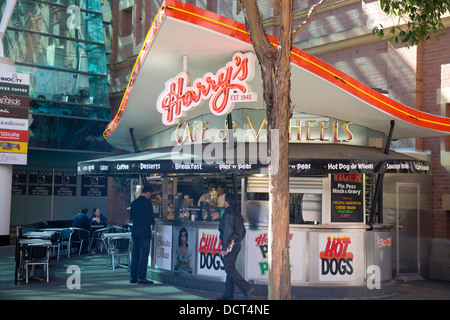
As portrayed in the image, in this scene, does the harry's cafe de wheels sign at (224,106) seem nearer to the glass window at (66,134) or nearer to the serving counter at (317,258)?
the serving counter at (317,258)

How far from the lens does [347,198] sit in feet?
39.7

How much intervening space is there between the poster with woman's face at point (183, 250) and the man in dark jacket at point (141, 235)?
55 cm

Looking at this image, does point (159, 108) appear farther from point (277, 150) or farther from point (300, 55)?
point (277, 150)

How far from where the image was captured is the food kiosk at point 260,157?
1063 cm

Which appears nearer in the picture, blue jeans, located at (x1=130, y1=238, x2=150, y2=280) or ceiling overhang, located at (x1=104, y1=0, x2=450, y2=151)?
ceiling overhang, located at (x1=104, y1=0, x2=450, y2=151)

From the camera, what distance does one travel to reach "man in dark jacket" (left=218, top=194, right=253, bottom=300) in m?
10.7

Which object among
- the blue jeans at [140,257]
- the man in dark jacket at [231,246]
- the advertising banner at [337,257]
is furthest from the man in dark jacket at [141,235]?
the advertising banner at [337,257]

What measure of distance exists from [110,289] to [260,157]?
3838 mm

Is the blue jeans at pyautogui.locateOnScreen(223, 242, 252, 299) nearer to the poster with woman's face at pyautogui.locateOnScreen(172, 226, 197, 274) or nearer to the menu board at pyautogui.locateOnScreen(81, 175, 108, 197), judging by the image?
the poster with woman's face at pyautogui.locateOnScreen(172, 226, 197, 274)

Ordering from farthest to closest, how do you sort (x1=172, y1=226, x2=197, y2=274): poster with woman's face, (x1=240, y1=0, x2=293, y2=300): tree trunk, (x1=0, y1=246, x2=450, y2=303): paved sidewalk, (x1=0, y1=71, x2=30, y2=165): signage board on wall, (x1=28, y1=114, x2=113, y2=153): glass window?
1. (x1=28, y1=114, x2=113, y2=153): glass window
2. (x1=0, y1=71, x2=30, y2=165): signage board on wall
3. (x1=172, y1=226, x2=197, y2=274): poster with woman's face
4. (x1=0, y1=246, x2=450, y2=303): paved sidewalk
5. (x1=240, y1=0, x2=293, y2=300): tree trunk

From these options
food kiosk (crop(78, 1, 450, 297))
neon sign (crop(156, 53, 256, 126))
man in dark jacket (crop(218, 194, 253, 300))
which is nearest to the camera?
neon sign (crop(156, 53, 256, 126))

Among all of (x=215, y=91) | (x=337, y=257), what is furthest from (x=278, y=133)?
(x=337, y=257)

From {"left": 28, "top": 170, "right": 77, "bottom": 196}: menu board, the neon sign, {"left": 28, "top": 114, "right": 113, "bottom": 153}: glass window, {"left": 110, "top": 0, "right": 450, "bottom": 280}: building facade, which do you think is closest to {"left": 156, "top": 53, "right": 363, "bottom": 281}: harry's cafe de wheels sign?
the neon sign

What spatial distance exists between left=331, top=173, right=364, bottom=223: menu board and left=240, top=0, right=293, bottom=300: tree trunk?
12.4 ft
